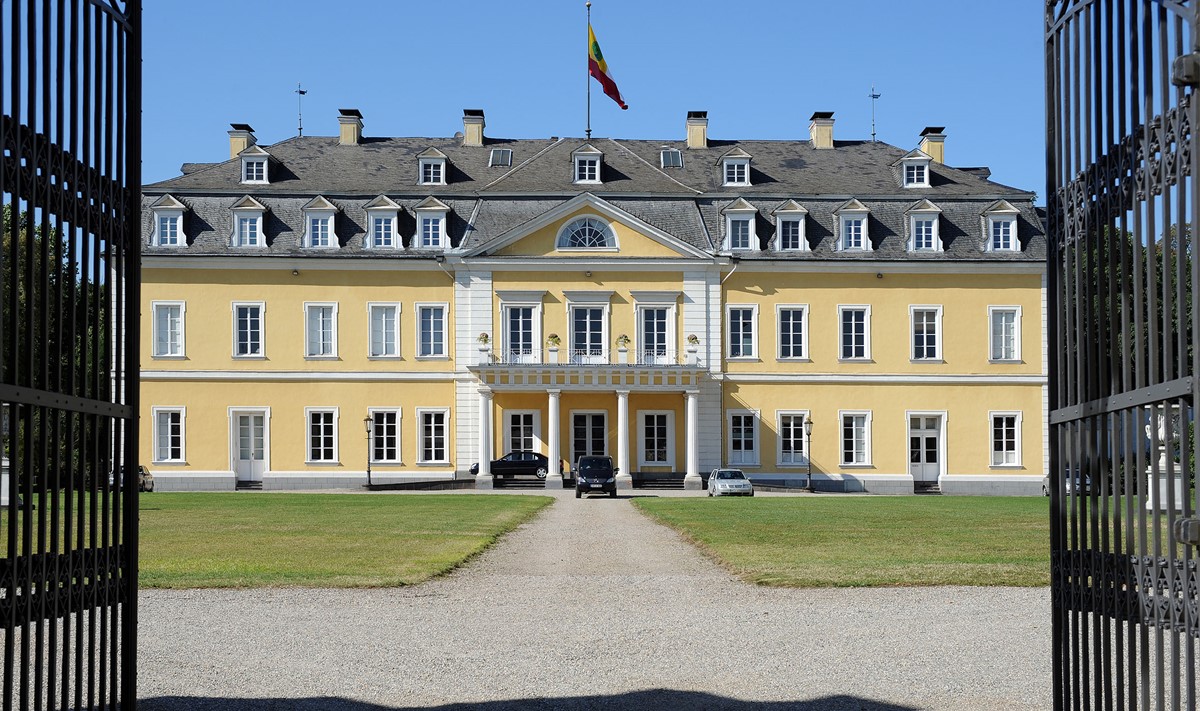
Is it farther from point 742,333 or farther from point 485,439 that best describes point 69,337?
point 742,333

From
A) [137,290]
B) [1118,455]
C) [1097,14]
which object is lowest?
[1118,455]

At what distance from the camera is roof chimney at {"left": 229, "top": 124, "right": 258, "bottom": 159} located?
51656 mm

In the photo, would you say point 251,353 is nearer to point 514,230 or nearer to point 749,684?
point 514,230

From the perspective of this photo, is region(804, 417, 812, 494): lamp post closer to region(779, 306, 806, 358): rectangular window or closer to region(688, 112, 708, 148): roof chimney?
region(779, 306, 806, 358): rectangular window

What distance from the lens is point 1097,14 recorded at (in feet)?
20.9

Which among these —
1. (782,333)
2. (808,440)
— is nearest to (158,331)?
(782,333)

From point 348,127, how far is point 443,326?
9545 millimetres

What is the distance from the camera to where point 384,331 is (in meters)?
48.2

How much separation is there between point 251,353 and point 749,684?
41336 millimetres

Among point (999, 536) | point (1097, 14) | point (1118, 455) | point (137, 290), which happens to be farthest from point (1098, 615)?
point (999, 536)

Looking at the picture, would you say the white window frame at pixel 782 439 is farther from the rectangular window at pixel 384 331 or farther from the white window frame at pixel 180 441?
the white window frame at pixel 180 441

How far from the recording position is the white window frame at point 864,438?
48.3 m

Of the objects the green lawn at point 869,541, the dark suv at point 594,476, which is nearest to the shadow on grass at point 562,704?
the green lawn at point 869,541

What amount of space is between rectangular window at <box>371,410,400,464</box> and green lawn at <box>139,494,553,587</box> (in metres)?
11.6
